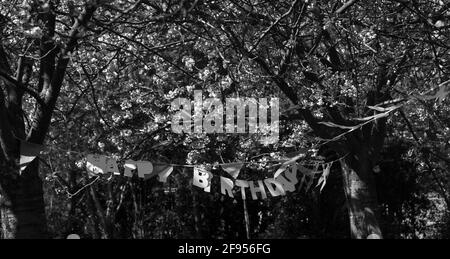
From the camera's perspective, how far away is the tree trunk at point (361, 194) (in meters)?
9.72

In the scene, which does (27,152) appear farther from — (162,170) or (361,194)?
(361,194)

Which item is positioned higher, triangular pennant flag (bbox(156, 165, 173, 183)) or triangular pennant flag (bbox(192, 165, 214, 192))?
triangular pennant flag (bbox(156, 165, 173, 183))

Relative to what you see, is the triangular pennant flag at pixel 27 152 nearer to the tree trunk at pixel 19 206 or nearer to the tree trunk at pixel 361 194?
the tree trunk at pixel 19 206

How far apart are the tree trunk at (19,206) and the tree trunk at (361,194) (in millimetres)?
4849

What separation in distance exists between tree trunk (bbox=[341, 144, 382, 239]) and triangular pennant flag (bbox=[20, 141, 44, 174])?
4.87 m

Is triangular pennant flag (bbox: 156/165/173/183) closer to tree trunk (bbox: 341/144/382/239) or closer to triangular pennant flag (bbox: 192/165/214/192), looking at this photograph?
triangular pennant flag (bbox: 192/165/214/192)

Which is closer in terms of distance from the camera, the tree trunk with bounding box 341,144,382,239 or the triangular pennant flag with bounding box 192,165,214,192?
the triangular pennant flag with bounding box 192,165,214,192

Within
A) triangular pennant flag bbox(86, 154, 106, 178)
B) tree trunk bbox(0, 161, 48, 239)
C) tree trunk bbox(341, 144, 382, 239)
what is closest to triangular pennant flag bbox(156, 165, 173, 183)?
triangular pennant flag bbox(86, 154, 106, 178)

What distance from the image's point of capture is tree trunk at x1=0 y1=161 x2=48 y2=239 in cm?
643

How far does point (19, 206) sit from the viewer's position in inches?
254

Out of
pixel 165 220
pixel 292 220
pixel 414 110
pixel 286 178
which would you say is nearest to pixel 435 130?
pixel 414 110

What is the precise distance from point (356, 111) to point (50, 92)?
433cm

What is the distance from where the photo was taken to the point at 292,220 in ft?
45.1
